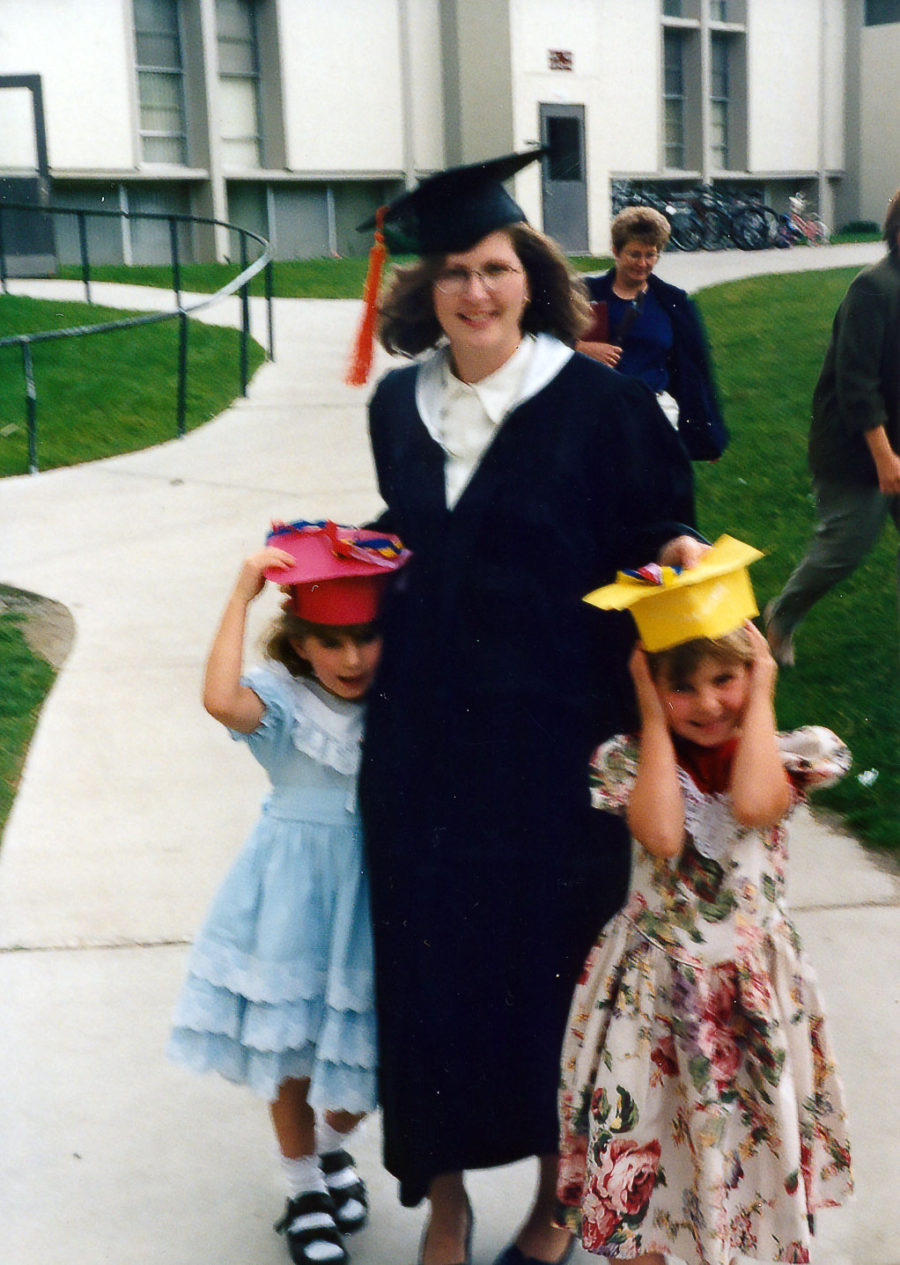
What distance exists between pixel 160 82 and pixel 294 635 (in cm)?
1966

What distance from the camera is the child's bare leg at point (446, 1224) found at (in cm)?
256

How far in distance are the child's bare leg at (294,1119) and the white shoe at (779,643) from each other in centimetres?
302

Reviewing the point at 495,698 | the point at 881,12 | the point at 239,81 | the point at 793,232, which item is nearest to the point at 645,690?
the point at 495,698

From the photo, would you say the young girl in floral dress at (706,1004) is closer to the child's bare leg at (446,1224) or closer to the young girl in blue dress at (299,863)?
the child's bare leg at (446,1224)

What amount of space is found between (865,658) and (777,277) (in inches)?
289

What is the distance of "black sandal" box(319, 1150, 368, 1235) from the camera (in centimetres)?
275

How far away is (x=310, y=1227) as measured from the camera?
2.66 metres

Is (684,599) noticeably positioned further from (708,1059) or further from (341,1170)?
(341,1170)

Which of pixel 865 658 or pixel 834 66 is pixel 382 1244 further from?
pixel 834 66

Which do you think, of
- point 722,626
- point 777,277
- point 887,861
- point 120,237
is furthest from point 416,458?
point 120,237

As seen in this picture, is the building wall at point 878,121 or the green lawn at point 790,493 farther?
the building wall at point 878,121

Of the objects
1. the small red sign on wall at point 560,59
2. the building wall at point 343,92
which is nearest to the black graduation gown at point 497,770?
the small red sign on wall at point 560,59

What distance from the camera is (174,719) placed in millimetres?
5082

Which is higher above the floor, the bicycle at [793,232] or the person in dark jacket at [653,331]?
the bicycle at [793,232]
